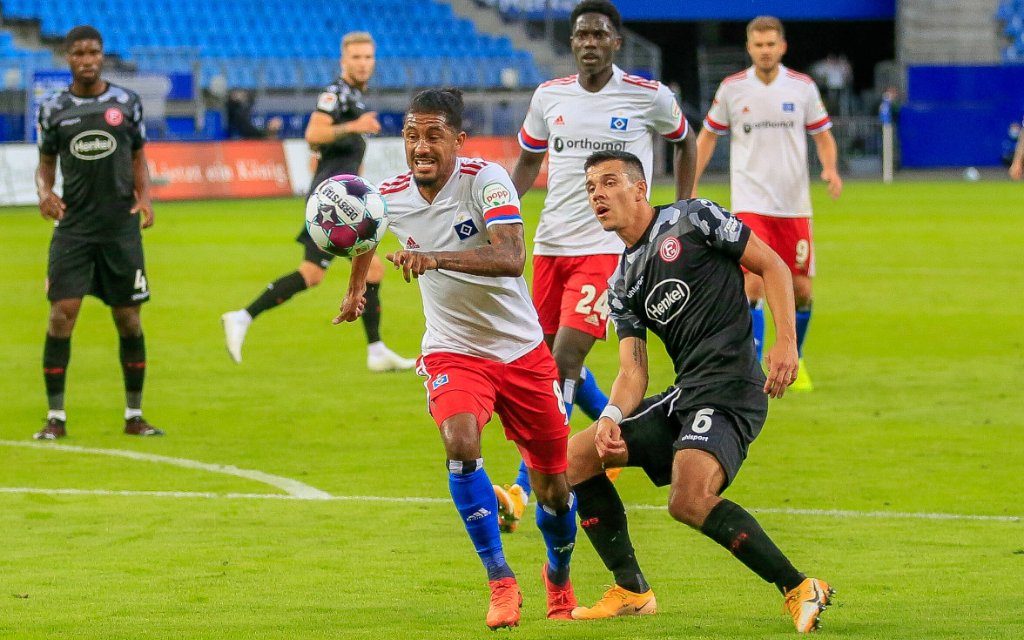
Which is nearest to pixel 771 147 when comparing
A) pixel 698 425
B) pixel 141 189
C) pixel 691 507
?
pixel 141 189

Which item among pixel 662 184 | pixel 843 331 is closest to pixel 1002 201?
pixel 662 184

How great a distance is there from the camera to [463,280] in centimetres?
621

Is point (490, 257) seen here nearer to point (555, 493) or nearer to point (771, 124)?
point (555, 493)

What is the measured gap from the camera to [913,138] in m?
43.4

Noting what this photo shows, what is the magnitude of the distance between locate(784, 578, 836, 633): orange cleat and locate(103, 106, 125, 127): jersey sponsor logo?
580 cm

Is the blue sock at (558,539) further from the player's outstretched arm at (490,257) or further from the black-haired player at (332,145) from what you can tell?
the black-haired player at (332,145)

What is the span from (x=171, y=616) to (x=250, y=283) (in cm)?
1278

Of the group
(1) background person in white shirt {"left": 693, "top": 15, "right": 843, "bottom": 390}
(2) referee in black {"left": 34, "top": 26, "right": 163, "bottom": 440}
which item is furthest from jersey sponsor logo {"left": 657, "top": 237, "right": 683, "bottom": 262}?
(1) background person in white shirt {"left": 693, "top": 15, "right": 843, "bottom": 390}

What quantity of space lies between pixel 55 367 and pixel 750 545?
5.81 m

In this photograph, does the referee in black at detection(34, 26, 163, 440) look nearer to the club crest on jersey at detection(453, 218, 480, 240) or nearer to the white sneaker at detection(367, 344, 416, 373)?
the white sneaker at detection(367, 344, 416, 373)

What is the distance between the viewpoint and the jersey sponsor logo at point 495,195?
19.6ft

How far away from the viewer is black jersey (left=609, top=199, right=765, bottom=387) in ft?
19.3

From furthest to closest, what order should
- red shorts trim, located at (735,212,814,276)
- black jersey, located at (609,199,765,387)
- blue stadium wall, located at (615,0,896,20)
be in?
1. blue stadium wall, located at (615,0,896,20)
2. red shorts trim, located at (735,212,814,276)
3. black jersey, located at (609,199,765,387)

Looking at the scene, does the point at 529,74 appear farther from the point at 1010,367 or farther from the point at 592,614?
the point at 592,614
